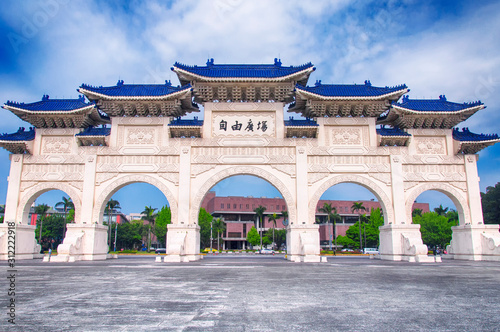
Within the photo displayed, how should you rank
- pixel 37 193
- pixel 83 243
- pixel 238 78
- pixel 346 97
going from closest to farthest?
pixel 83 243 → pixel 238 78 → pixel 346 97 → pixel 37 193

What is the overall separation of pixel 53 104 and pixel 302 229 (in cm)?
1454

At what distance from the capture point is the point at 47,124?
18.3 m

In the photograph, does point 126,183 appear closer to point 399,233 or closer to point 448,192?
point 399,233

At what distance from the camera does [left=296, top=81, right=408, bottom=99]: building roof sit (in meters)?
17.6

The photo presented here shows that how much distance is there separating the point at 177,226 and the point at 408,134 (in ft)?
40.9

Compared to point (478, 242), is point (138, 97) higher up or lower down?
higher up

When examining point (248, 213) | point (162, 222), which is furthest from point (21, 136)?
point (248, 213)

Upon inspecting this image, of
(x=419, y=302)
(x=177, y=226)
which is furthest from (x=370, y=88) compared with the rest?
(x=419, y=302)

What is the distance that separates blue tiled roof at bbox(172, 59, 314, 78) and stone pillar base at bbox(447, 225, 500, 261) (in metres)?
11.4

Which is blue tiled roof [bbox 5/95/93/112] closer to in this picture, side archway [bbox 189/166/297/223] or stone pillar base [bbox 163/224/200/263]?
side archway [bbox 189/166/297/223]

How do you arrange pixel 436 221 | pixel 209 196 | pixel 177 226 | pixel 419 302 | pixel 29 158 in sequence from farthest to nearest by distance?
pixel 209 196 < pixel 436 221 < pixel 29 158 < pixel 177 226 < pixel 419 302

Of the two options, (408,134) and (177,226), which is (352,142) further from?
(177,226)

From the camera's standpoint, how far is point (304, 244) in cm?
1627

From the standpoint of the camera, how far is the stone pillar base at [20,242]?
55.2 feet
